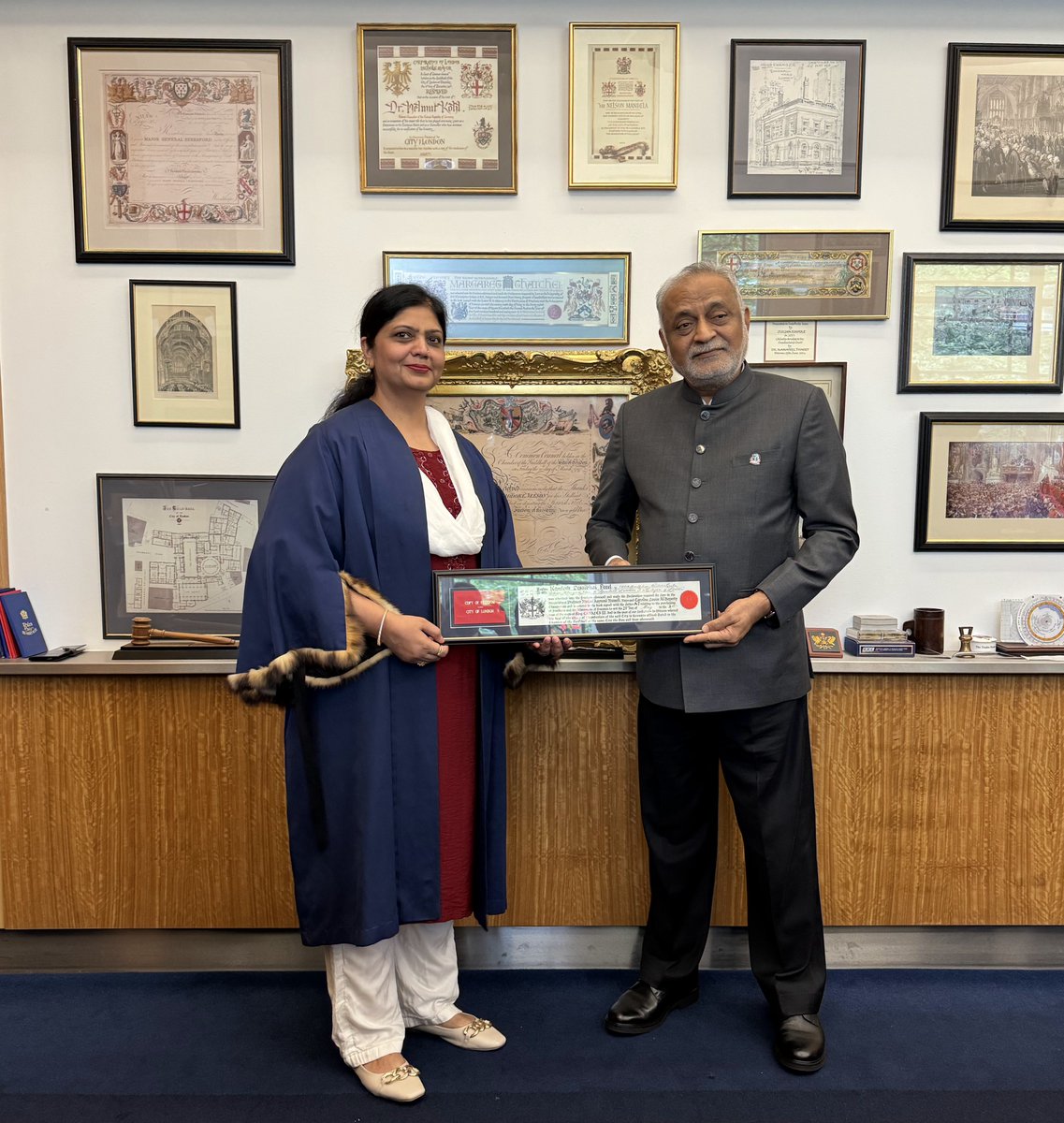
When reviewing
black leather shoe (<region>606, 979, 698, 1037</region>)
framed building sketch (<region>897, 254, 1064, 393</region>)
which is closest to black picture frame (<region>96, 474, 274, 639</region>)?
black leather shoe (<region>606, 979, 698, 1037</region>)

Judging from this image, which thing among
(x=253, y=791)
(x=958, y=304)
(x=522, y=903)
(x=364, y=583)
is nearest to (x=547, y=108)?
(x=958, y=304)

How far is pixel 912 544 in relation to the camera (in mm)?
2721

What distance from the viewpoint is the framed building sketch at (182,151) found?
257cm

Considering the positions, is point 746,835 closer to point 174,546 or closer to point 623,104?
point 174,546

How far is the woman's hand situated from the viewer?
1947 mm

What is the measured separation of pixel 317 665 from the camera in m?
1.91

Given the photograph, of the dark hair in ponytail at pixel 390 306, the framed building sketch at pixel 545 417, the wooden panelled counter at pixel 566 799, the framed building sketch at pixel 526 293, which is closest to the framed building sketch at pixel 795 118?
the framed building sketch at pixel 526 293

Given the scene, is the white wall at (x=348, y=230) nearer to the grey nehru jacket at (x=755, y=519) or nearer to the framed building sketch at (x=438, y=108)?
the framed building sketch at (x=438, y=108)

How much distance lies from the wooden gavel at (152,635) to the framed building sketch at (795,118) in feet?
6.49

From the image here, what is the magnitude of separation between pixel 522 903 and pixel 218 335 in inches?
74.2

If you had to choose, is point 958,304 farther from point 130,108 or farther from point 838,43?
point 130,108

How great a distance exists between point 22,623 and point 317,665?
1.25m

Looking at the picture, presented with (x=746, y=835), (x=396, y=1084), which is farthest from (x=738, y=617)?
(x=396, y=1084)

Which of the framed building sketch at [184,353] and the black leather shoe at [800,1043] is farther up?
the framed building sketch at [184,353]
